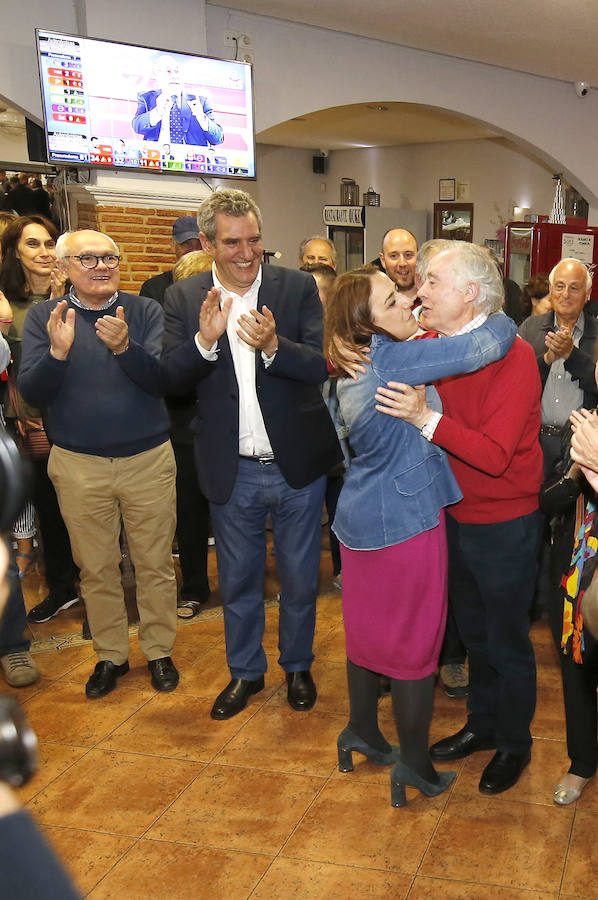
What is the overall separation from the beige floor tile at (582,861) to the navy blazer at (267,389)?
4.38ft

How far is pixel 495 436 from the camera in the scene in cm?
223

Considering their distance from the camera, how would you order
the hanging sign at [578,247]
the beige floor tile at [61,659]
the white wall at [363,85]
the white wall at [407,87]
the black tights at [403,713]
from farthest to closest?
the hanging sign at [578,247], the white wall at [407,87], the white wall at [363,85], the beige floor tile at [61,659], the black tights at [403,713]

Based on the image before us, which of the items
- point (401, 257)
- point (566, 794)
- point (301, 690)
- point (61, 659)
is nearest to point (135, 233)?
point (401, 257)

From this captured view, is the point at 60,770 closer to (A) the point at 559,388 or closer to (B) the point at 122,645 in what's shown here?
(B) the point at 122,645

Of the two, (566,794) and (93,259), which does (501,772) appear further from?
(93,259)

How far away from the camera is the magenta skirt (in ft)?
7.45

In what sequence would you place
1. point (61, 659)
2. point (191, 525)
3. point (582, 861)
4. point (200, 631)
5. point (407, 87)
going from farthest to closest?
point (407, 87)
point (191, 525)
point (200, 631)
point (61, 659)
point (582, 861)

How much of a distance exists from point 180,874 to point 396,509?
1123mm

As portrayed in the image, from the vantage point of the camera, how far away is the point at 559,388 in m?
3.67

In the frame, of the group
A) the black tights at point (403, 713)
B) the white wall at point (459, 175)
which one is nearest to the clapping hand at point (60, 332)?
the black tights at point (403, 713)

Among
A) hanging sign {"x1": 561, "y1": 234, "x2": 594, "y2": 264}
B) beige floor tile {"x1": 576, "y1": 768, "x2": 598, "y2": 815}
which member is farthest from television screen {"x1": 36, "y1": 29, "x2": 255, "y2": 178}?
beige floor tile {"x1": 576, "y1": 768, "x2": 598, "y2": 815}

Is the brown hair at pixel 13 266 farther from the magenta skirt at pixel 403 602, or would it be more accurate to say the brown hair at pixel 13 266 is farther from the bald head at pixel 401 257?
the magenta skirt at pixel 403 602

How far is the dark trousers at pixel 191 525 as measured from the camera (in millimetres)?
4039

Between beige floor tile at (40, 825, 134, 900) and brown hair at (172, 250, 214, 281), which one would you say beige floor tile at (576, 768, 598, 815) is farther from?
brown hair at (172, 250, 214, 281)
